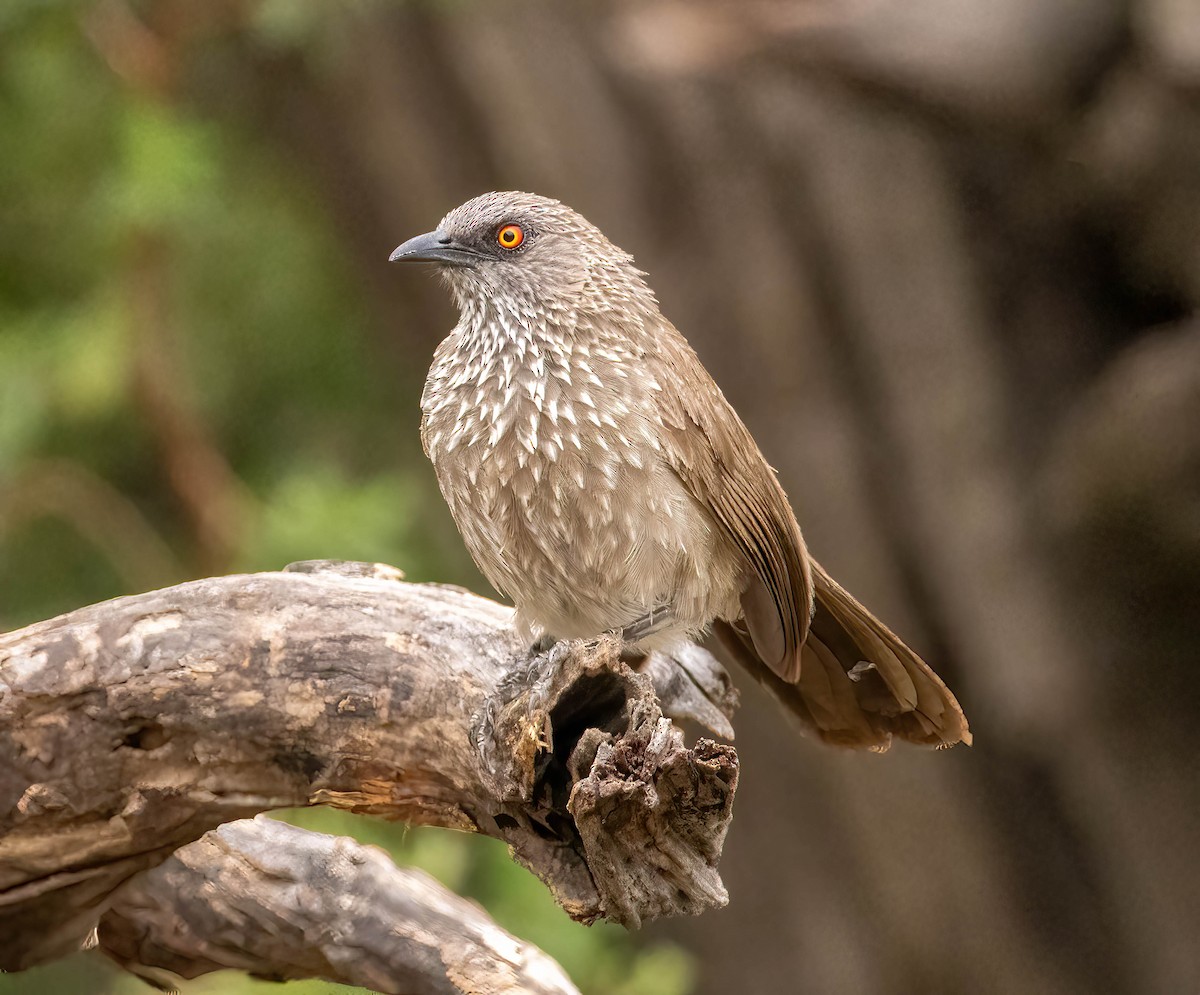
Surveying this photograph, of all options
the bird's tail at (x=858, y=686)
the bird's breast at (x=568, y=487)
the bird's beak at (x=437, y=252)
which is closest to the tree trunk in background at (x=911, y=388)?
the bird's beak at (x=437, y=252)

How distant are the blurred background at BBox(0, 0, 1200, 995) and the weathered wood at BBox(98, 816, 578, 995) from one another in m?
1.62

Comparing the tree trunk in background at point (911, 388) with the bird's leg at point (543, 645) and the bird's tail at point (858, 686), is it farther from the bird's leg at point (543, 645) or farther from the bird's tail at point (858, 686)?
the bird's leg at point (543, 645)

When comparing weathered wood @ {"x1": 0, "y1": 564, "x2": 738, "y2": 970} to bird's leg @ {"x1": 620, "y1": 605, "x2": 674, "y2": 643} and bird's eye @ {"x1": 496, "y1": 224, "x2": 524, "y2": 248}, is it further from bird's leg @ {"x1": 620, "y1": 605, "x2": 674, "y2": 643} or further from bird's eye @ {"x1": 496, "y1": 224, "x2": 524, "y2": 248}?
bird's eye @ {"x1": 496, "y1": 224, "x2": 524, "y2": 248}

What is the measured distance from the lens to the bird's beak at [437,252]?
3.68 m

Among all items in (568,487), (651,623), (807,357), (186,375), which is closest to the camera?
(568,487)

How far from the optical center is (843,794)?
6043mm

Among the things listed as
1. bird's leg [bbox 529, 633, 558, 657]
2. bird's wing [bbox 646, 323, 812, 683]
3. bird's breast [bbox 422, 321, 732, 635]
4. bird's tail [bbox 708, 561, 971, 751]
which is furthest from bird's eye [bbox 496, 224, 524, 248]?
bird's tail [bbox 708, 561, 971, 751]

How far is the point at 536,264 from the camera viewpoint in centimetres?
370

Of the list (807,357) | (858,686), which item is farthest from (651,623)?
(807,357)

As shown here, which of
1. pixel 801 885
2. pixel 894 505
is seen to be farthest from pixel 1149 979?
pixel 894 505

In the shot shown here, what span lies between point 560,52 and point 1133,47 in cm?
220

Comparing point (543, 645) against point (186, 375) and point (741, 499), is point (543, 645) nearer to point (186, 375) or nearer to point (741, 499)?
point (741, 499)

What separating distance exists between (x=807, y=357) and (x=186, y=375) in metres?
2.54

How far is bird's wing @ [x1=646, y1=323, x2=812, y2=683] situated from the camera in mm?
3434
